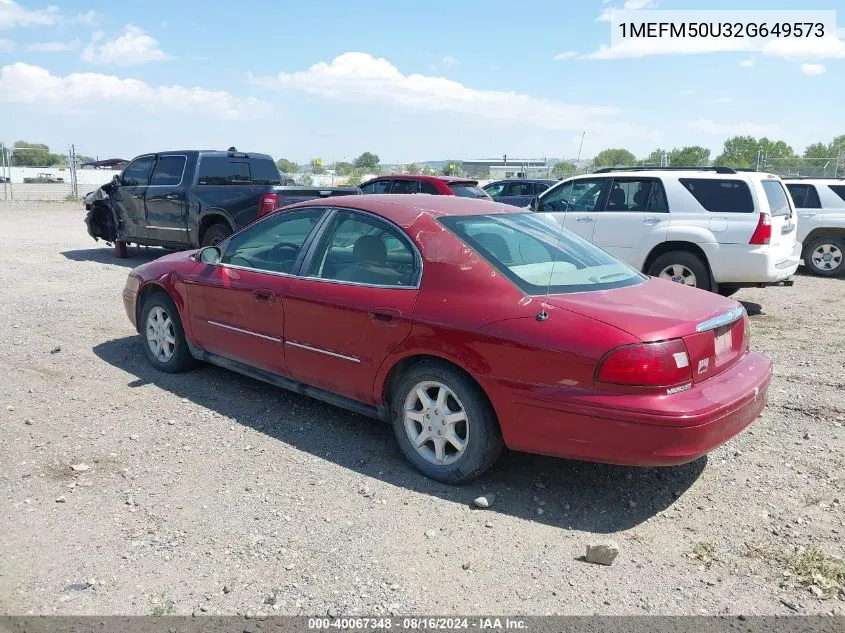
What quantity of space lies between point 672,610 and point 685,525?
80cm

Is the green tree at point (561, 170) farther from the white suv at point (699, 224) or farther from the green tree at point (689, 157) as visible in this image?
the white suv at point (699, 224)

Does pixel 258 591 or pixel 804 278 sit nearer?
pixel 258 591

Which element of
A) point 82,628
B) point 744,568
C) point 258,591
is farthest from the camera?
point 744,568

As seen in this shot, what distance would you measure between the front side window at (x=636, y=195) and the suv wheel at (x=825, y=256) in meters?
5.48

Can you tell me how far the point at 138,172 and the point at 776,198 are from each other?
10.3 meters

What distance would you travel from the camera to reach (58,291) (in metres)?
9.68

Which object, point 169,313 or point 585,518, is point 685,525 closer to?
point 585,518

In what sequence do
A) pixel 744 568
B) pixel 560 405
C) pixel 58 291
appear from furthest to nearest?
pixel 58 291 → pixel 560 405 → pixel 744 568

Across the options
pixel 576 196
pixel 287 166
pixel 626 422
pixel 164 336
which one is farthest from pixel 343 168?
pixel 626 422

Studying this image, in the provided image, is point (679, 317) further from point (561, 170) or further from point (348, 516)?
point (561, 170)

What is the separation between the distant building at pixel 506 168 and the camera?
32875 millimetres

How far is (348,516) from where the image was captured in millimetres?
3699

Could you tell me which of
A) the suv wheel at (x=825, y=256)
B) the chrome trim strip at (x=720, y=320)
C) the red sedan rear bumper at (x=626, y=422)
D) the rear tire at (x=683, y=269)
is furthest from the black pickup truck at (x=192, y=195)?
the suv wheel at (x=825, y=256)

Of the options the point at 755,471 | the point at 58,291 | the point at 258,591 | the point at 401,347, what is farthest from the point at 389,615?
the point at 58,291
